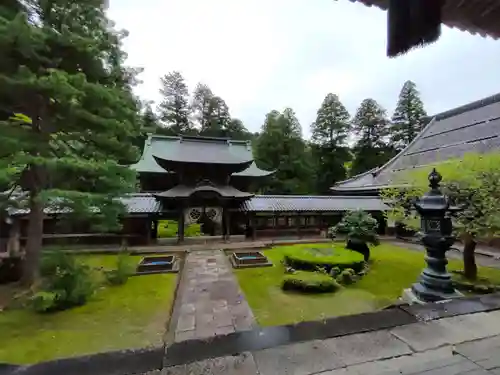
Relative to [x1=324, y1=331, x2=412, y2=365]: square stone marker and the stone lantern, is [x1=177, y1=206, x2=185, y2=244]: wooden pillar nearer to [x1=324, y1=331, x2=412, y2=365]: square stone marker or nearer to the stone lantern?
the stone lantern

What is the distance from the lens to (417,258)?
10336 millimetres

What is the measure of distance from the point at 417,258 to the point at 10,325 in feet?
39.4

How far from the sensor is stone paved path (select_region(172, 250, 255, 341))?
4.98 meters

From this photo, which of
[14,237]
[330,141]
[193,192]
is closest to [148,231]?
[193,192]

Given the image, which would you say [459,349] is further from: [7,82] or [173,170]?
[173,170]

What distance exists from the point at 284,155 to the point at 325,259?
19740 millimetres

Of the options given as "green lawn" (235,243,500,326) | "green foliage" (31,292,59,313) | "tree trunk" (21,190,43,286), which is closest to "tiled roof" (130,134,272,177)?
"tree trunk" (21,190,43,286)

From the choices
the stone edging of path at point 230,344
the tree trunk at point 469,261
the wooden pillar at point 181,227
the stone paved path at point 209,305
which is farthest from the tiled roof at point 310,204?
the stone edging of path at point 230,344

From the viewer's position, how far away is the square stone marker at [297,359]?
147 cm

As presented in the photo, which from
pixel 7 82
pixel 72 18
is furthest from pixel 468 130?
pixel 7 82

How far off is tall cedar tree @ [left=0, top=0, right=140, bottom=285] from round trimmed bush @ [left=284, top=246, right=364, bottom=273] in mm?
5624

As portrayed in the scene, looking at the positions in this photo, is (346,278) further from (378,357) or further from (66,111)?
(66,111)

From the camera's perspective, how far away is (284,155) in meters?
27.6

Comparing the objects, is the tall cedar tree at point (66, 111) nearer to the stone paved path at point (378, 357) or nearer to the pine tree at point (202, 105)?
the stone paved path at point (378, 357)
